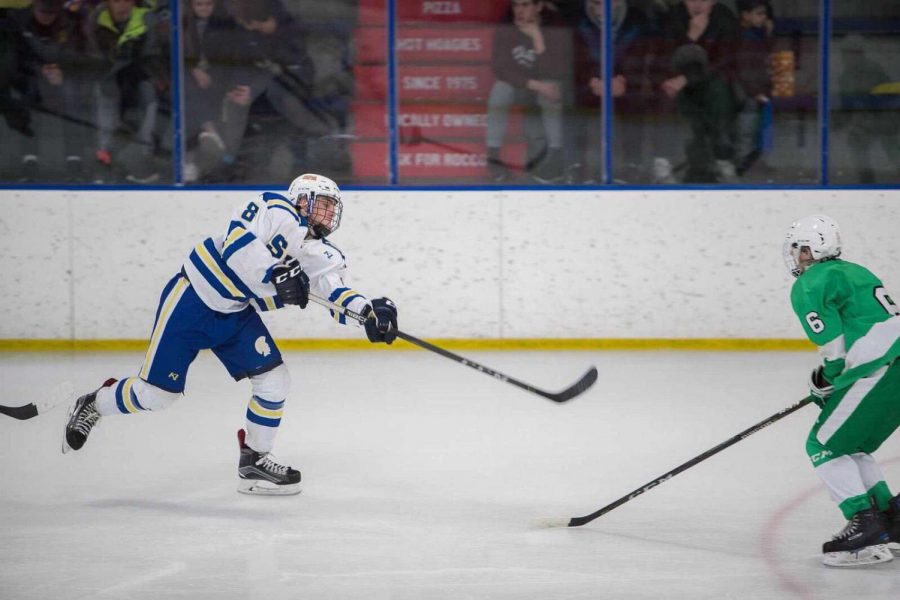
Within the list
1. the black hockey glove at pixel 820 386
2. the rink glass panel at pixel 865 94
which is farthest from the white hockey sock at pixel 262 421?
the rink glass panel at pixel 865 94

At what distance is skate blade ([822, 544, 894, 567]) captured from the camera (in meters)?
3.01

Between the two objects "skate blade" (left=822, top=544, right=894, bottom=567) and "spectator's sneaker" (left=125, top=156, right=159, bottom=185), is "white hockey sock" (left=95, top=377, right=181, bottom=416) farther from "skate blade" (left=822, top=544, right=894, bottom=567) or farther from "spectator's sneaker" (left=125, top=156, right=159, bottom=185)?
"spectator's sneaker" (left=125, top=156, right=159, bottom=185)

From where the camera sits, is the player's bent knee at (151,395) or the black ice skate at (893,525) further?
the player's bent knee at (151,395)

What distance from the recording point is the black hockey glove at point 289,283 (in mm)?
3602

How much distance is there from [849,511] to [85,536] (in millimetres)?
1987

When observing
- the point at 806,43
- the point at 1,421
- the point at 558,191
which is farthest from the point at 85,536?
the point at 806,43

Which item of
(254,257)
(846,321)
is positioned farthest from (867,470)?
(254,257)

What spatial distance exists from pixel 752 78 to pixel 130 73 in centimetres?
327

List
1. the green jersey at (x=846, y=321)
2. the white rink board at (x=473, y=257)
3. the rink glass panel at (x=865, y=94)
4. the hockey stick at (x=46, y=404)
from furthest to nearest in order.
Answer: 1. the rink glass panel at (x=865, y=94)
2. the white rink board at (x=473, y=257)
3. the hockey stick at (x=46, y=404)
4. the green jersey at (x=846, y=321)

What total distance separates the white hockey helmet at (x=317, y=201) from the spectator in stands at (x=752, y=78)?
336 cm

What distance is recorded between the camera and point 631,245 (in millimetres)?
6301

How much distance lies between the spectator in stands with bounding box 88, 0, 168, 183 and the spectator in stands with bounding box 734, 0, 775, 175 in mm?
3018

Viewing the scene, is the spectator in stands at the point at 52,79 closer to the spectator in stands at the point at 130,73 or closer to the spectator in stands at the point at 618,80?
the spectator in stands at the point at 130,73

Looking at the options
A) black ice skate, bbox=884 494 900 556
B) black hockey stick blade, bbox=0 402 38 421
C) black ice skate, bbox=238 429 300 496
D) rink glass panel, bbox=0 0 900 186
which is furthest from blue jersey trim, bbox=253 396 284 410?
rink glass panel, bbox=0 0 900 186
